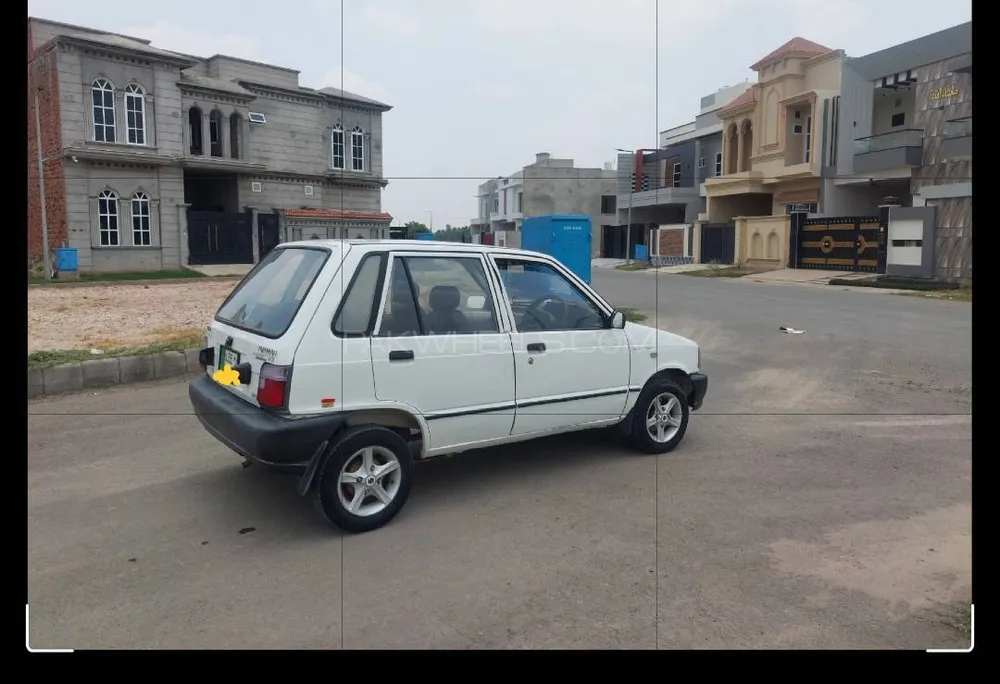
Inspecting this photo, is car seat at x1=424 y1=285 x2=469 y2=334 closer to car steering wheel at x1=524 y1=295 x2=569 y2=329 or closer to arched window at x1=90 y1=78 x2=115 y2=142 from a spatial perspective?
car steering wheel at x1=524 y1=295 x2=569 y2=329

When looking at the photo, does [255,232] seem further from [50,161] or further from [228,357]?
[228,357]

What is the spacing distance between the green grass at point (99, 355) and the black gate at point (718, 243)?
28439 mm

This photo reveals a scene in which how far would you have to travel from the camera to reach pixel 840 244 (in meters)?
25.3

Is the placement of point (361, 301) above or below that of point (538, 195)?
below

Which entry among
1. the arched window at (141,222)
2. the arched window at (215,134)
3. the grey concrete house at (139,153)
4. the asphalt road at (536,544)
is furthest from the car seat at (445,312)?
the arched window at (215,134)

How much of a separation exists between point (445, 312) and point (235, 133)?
2507cm

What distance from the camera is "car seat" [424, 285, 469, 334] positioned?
3973 millimetres

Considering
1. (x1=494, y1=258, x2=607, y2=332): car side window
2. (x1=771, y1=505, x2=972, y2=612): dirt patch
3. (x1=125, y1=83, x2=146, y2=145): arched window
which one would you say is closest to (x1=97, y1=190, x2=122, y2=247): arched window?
(x1=125, y1=83, x2=146, y2=145): arched window

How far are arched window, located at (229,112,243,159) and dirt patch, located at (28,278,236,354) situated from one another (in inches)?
359

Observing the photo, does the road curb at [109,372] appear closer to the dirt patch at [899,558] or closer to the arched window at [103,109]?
the dirt patch at [899,558]

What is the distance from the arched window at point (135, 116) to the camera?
77.4ft

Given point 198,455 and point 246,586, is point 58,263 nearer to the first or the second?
point 198,455

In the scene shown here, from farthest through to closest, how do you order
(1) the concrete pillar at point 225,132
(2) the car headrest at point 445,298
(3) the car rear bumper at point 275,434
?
(1) the concrete pillar at point 225,132, (2) the car headrest at point 445,298, (3) the car rear bumper at point 275,434

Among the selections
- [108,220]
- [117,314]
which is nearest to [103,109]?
[108,220]
